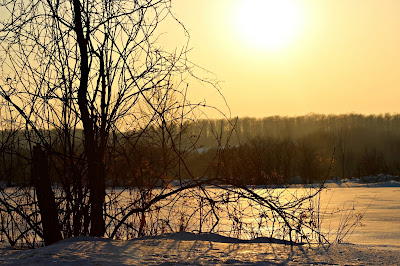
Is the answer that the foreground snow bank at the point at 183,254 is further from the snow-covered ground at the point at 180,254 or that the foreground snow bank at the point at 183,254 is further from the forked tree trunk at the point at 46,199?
the forked tree trunk at the point at 46,199

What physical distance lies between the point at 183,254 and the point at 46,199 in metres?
1.51

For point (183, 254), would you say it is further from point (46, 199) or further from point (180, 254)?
point (46, 199)

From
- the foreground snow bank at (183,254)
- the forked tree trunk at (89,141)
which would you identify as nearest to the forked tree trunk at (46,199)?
the forked tree trunk at (89,141)

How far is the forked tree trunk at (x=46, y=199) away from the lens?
3676 millimetres

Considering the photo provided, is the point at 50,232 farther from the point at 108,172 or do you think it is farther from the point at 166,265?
the point at 166,265

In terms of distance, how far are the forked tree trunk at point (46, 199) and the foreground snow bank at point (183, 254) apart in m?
0.52

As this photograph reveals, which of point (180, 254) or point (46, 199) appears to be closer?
point (180, 254)

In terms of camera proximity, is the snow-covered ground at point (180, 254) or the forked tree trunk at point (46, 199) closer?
the snow-covered ground at point (180, 254)

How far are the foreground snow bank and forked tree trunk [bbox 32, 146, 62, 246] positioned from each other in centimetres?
52

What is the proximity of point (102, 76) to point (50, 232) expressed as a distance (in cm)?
138

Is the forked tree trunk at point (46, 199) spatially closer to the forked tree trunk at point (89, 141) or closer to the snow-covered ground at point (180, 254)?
the forked tree trunk at point (89, 141)

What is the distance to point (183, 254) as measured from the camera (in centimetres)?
274

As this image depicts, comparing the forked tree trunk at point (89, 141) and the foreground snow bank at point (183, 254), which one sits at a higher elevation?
the forked tree trunk at point (89, 141)

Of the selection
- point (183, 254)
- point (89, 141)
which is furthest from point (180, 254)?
point (89, 141)
